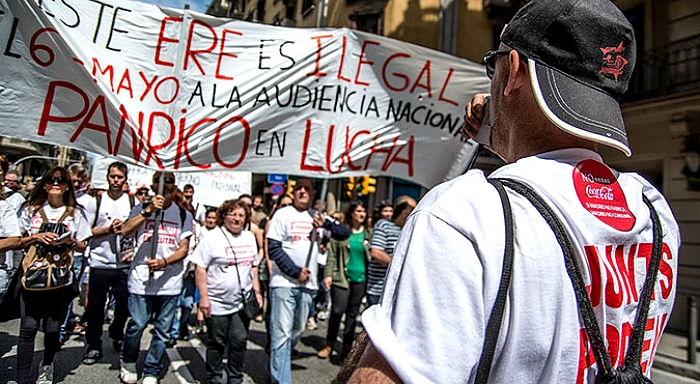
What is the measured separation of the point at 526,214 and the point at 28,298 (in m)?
4.50

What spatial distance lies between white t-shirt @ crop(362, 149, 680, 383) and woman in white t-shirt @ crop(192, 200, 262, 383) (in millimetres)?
3845

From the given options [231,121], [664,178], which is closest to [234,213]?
[231,121]

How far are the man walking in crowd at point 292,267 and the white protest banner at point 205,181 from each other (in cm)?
631

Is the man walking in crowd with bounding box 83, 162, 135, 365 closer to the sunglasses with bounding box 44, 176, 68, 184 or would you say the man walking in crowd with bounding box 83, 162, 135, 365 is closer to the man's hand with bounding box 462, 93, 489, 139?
the sunglasses with bounding box 44, 176, 68, 184

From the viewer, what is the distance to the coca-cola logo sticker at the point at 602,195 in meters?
0.89

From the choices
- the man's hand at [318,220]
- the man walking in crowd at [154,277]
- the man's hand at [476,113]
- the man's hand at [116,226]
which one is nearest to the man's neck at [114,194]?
the man's hand at [116,226]

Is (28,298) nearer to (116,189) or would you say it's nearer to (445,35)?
(116,189)

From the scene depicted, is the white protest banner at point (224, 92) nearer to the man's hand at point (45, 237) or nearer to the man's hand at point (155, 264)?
the man's hand at point (45, 237)

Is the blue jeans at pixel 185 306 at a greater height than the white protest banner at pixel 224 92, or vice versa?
the white protest banner at pixel 224 92

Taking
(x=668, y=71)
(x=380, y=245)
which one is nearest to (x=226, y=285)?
(x=380, y=245)

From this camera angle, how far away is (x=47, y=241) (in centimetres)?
404

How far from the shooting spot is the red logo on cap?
36.9 inches

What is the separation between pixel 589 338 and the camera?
0.83 m

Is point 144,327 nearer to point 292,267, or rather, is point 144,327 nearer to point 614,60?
point 292,267
